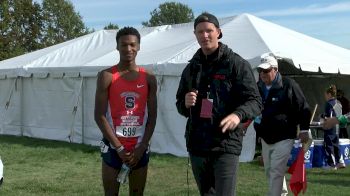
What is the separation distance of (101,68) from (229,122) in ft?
A: 34.9

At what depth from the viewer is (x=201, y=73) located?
396 centimetres

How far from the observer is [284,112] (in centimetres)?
636

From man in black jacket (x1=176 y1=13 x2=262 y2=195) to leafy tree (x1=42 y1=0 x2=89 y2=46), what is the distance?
4700cm

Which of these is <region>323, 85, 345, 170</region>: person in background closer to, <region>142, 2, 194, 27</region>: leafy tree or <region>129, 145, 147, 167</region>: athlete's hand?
<region>129, 145, 147, 167</region>: athlete's hand

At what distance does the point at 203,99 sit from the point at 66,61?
1282 cm

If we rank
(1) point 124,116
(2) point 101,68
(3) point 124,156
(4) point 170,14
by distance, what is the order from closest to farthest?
(3) point 124,156 < (1) point 124,116 < (2) point 101,68 < (4) point 170,14

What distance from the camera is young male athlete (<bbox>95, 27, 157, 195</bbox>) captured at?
14.4 feet

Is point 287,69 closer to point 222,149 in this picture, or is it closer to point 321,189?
point 321,189

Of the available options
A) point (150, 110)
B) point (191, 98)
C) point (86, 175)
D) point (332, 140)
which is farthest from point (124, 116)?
point (332, 140)

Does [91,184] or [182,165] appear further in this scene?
[182,165]

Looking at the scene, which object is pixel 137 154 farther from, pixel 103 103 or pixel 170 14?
pixel 170 14

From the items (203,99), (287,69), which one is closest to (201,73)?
(203,99)

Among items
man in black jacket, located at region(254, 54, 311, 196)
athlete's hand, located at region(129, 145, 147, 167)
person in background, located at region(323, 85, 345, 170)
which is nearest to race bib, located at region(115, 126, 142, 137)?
athlete's hand, located at region(129, 145, 147, 167)

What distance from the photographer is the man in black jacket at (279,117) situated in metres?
6.33
